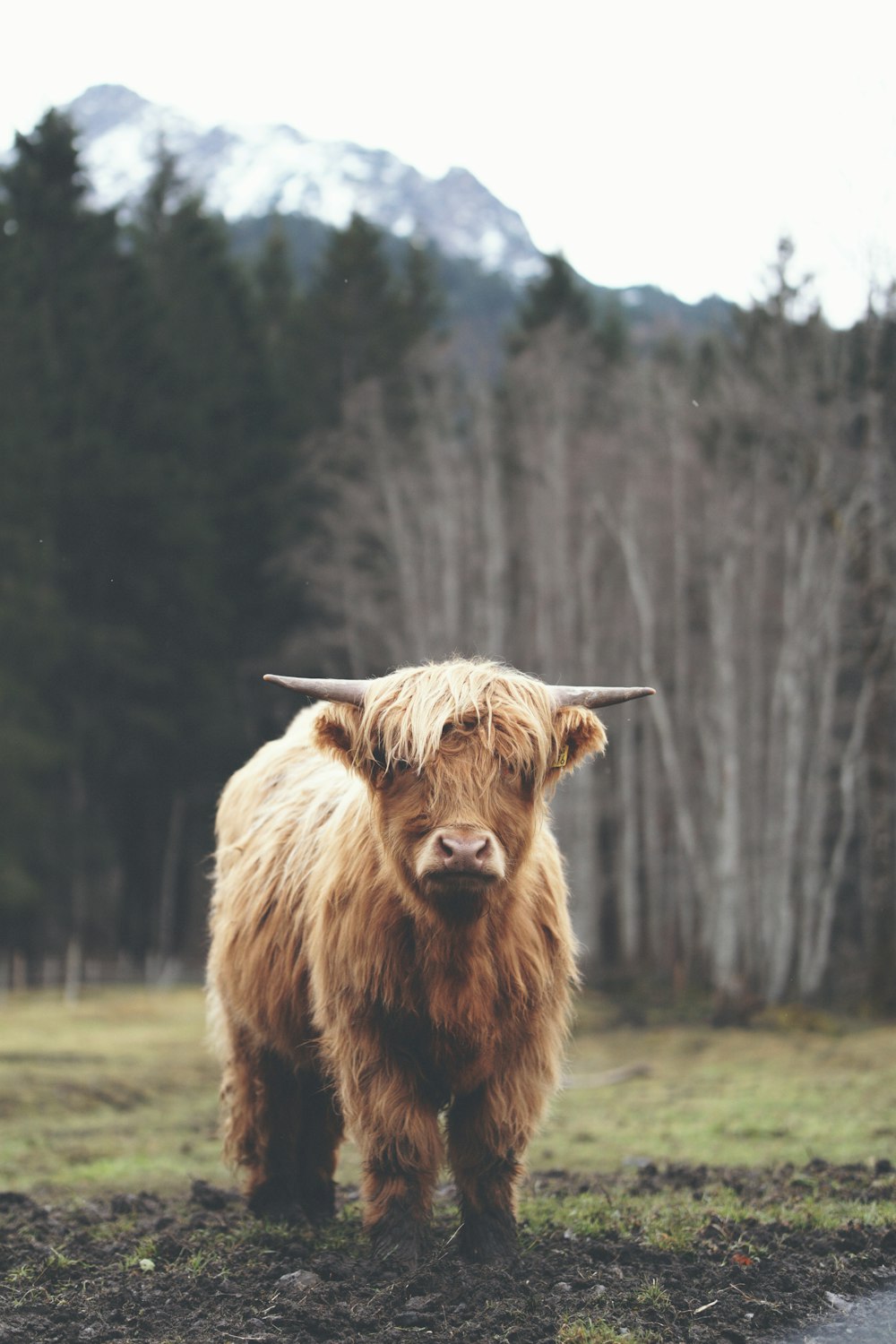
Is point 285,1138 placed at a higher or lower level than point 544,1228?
higher

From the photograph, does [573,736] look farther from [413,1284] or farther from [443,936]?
[413,1284]

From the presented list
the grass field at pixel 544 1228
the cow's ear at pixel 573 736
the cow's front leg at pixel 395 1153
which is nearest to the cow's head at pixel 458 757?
the cow's ear at pixel 573 736

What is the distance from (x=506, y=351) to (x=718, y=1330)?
88.6ft

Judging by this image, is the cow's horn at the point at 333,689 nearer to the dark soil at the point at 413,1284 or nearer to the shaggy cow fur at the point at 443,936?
the shaggy cow fur at the point at 443,936

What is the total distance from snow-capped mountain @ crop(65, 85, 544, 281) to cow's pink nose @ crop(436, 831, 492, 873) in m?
47.7

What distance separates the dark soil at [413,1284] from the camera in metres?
3.59

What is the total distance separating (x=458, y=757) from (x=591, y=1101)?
7.49 metres

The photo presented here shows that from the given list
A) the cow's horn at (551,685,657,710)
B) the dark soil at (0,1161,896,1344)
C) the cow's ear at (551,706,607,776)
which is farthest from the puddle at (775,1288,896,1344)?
the cow's horn at (551,685,657,710)

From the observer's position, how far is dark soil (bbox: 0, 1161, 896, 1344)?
359 centimetres

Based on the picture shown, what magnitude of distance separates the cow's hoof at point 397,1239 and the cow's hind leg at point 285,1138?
1077 mm

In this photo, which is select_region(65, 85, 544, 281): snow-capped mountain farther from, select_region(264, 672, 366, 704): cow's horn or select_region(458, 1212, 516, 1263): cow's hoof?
select_region(458, 1212, 516, 1263): cow's hoof

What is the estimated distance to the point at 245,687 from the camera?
29.0m

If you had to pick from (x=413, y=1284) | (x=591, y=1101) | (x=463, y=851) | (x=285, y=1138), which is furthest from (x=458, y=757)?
(x=591, y=1101)

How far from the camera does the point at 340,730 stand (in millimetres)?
4438
